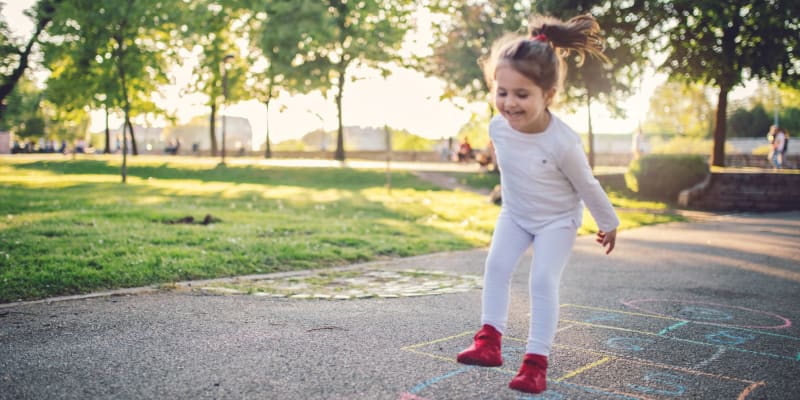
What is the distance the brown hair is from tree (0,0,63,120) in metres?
29.3

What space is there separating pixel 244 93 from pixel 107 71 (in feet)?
56.3

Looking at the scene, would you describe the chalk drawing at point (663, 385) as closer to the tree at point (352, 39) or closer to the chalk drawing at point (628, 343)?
the chalk drawing at point (628, 343)

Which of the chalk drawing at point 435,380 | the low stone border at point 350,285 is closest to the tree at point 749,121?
the low stone border at point 350,285

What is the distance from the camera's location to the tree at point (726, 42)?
24.9m

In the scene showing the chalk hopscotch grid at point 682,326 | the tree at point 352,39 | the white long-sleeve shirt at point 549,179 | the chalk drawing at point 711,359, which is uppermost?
the tree at point 352,39

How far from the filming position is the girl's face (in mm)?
3684

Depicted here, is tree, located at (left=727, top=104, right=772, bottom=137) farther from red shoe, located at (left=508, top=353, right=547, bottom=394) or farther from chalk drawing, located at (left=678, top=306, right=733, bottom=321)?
red shoe, located at (left=508, top=353, right=547, bottom=394)

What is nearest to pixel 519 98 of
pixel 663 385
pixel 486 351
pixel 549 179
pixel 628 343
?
pixel 549 179

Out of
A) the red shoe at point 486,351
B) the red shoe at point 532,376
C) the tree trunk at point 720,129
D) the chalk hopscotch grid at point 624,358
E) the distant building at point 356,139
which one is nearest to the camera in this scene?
the red shoe at point 532,376

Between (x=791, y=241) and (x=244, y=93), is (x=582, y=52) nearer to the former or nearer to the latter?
(x=791, y=241)

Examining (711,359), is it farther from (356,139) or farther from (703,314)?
(356,139)

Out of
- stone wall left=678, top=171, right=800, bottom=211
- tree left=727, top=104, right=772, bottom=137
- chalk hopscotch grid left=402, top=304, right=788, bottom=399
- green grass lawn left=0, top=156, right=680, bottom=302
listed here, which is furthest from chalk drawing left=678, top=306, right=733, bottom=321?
tree left=727, top=104, right=772, bottom=137

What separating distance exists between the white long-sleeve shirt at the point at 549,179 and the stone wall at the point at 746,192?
18.4 metres

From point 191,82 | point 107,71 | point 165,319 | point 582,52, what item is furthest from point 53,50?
point 582,52
